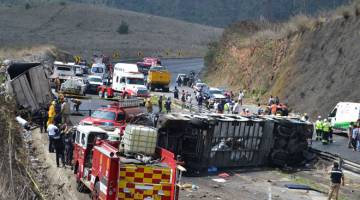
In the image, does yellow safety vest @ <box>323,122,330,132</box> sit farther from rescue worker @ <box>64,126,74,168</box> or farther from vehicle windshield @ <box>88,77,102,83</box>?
vehicle windshield @ <box>88,77,102,83</box>

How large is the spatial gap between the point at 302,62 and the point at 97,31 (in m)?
84.1

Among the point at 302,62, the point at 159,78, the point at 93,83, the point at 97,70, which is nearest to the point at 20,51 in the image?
the point at 97,70

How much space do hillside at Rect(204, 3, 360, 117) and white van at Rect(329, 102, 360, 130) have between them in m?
3.60

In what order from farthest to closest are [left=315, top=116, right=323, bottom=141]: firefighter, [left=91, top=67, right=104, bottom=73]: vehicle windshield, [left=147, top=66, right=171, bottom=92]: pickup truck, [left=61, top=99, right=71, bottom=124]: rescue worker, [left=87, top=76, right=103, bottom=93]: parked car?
[left=91, top=67, right=104, bottom=73]: vehicle windshield
[left=147, top=66, right=171, bottom=92]: pickup truck
[left=87, top=76, right=103, bottom=93]: parked car
[left=315, top=116, right=323, bottom=141]: firefighter
[left=61, top=99, right=71, bottom=124]: rescue worker

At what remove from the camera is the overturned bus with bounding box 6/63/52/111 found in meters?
30.6

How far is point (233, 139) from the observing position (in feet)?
85.0

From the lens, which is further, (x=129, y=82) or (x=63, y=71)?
(x=63, y=71)

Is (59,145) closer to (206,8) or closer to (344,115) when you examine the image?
(344,115)

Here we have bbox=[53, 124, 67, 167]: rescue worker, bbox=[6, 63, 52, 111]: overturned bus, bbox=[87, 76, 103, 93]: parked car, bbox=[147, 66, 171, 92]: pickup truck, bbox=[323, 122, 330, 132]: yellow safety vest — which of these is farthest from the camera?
bbox=[147, 66, 171, 92]: pickup truck

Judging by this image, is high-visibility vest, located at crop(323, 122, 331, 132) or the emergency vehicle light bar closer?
the emergency vehicle light bar

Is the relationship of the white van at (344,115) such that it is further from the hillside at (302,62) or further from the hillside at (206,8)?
the hillside at (206,8)

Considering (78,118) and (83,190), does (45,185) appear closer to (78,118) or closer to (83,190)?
(83,190)

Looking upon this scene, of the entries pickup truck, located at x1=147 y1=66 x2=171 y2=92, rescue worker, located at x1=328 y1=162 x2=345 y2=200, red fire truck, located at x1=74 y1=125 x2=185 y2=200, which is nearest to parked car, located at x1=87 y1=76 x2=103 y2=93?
pickup truck, located at x1=147 y1=66 x2=171 y2=92

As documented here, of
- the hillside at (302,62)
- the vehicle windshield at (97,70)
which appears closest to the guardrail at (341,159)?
the hillside at (302,62)
